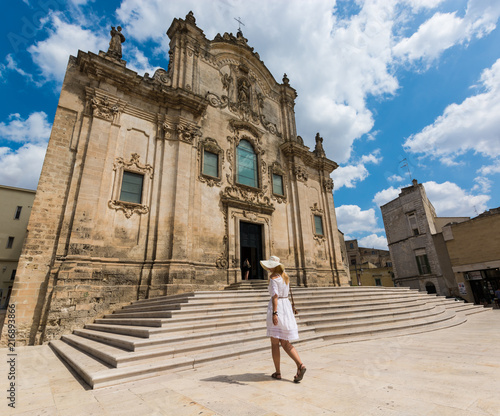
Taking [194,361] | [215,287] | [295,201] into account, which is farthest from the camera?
[295,201]

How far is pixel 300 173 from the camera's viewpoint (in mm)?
18672

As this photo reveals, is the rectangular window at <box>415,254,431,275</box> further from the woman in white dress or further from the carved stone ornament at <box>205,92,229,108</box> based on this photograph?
the woman in white dress

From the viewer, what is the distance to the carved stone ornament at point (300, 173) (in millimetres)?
18484

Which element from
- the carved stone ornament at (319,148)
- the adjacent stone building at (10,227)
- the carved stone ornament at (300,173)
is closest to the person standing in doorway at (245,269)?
the carved stone ornament at (300,173)

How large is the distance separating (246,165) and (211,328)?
11.4 m

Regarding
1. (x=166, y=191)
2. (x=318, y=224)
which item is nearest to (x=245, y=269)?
(x=166, y=191)

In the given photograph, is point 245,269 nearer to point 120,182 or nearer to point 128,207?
point 128,207

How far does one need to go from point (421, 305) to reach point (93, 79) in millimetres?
17059

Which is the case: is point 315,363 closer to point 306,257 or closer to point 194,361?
point 194,361

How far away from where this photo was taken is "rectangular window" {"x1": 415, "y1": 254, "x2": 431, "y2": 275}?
85.6ft

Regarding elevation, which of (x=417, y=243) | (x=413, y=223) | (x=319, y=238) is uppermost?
(x=413, y=223)

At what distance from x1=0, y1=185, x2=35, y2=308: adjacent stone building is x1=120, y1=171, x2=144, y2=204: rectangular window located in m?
22.2

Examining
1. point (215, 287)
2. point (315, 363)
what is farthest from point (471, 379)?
point (215, 287)

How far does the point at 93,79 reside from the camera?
11.6 m
